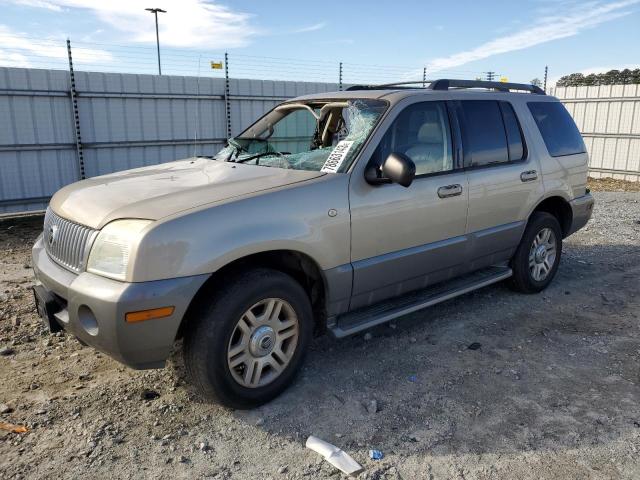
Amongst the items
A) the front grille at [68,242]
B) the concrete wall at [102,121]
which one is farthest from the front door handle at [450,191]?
the concrete wall at [102,121]

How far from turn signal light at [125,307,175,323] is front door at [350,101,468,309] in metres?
1.30

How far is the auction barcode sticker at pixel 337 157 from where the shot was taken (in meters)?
3.65

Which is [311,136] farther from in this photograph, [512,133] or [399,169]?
[512,133]

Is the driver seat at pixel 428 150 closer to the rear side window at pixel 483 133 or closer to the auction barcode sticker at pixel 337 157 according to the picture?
the rear side window at pixel 483 133

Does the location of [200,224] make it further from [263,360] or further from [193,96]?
[193,96]

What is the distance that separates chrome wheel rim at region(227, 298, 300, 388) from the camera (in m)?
3.21

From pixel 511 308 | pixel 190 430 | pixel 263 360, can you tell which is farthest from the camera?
pixel 511 308

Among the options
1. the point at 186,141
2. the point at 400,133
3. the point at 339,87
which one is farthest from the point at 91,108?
the point at 400,133

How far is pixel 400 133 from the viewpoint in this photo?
155 inches

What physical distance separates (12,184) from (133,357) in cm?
748

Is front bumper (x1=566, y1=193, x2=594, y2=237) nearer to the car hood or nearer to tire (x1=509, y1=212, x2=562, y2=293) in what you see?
tire (x1=509, y1=212, x2=562, y2=293)

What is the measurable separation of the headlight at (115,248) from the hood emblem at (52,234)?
550 mm

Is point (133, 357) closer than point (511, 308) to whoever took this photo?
Yes

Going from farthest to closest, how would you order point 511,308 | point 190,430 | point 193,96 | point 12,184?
point 193,96, point 12,184, point 511,308, point 190,430
